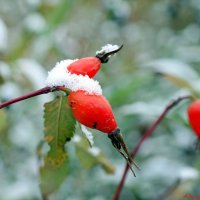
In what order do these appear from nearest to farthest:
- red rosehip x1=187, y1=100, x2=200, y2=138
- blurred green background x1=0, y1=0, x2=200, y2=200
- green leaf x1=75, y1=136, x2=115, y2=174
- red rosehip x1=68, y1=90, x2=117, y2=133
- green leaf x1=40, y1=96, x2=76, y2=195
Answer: red rosehip x1=68, y1=90, x2=117, y2=133 → green leaf x1=40, y1=96, x2=76, y2=195 → red rosehip x1=187, y1=100, x2=200, y2=138 → green leaf x1=75, y1=136, x2=115, y2=174 → blurred green background x1=0, y1=0, x2=200, y2=200

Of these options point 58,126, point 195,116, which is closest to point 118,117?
point 195,116

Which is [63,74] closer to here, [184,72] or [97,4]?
[184,72]

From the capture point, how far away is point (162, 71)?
5.36 ft

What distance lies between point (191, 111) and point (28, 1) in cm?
175

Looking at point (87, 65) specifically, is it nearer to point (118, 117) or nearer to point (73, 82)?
point (73, 82)

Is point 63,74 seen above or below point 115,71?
below

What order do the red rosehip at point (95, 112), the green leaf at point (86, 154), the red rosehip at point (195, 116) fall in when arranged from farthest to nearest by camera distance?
the green leaf at point (86, 154), the red rosehip at point (195, 116), the red rosehip at point (95, 112)

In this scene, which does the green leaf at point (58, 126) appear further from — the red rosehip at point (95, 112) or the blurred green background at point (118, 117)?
the blurred green background at point (118, 117)

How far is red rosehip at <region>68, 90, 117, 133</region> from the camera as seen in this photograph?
67cm

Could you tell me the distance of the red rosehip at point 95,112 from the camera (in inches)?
26.5

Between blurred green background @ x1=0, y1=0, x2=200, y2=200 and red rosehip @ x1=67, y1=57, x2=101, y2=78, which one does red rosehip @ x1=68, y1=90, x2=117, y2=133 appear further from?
blurred green background @ x1=0, y1=0, x2=200, y2=200

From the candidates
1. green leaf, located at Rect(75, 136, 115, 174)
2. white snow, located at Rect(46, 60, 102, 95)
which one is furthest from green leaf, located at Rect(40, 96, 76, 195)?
green leaf, located at Rect(75, 136, 115, 174)

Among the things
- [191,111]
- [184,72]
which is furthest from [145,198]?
[191,111]

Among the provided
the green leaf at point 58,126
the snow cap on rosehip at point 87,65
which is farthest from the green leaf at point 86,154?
the snow cap on rosehip at point 87,65
